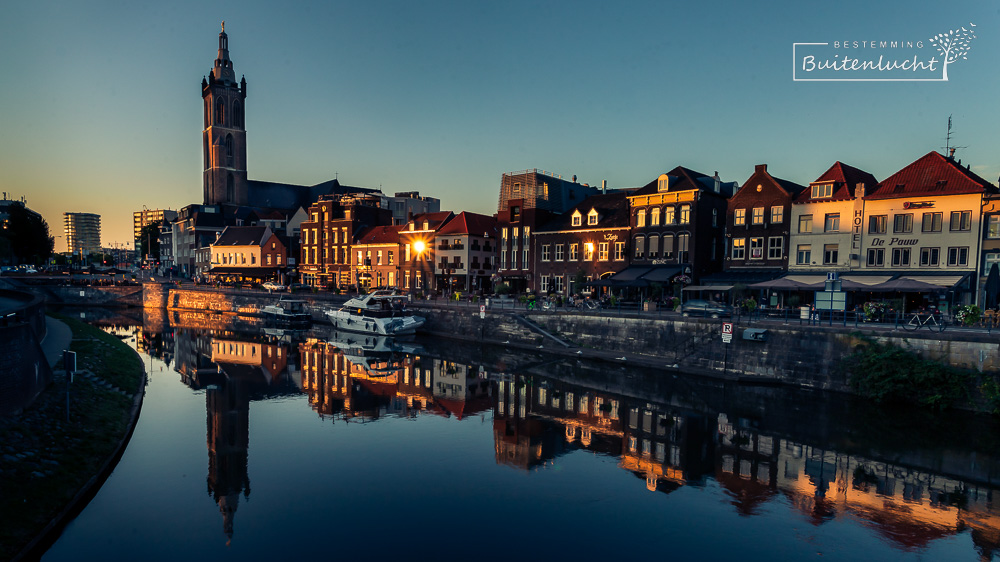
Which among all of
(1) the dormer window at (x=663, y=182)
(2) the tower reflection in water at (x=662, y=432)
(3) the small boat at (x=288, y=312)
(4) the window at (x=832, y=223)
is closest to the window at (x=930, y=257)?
(4) the window at (x=832, y=223)

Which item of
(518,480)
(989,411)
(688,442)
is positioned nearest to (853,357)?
(989,411)

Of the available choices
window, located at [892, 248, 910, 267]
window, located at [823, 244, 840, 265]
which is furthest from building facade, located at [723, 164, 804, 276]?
window, located at [892, 248, 910, 267]

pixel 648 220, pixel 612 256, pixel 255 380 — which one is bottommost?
pixel 255 380

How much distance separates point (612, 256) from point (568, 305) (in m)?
10.1

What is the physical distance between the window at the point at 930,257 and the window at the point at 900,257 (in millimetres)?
807

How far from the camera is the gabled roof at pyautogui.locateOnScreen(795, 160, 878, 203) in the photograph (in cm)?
4222

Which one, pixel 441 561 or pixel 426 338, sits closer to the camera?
pixel 441 561

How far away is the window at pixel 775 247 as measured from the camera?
149ft

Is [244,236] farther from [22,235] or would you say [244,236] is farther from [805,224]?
[805,224]

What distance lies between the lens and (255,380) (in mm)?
34500

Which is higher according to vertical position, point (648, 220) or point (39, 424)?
point (648, 220)

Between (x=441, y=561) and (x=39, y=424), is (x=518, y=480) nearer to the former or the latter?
(x=441, y=561)

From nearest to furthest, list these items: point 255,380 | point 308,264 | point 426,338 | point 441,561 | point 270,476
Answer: point 441,561 → point 270,476 → point 255,380 → point 426,338 → point 308,264

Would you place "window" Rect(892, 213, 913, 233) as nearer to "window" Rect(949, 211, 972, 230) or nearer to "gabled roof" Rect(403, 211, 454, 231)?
"window" Rect(949, 211, 972, 230)
